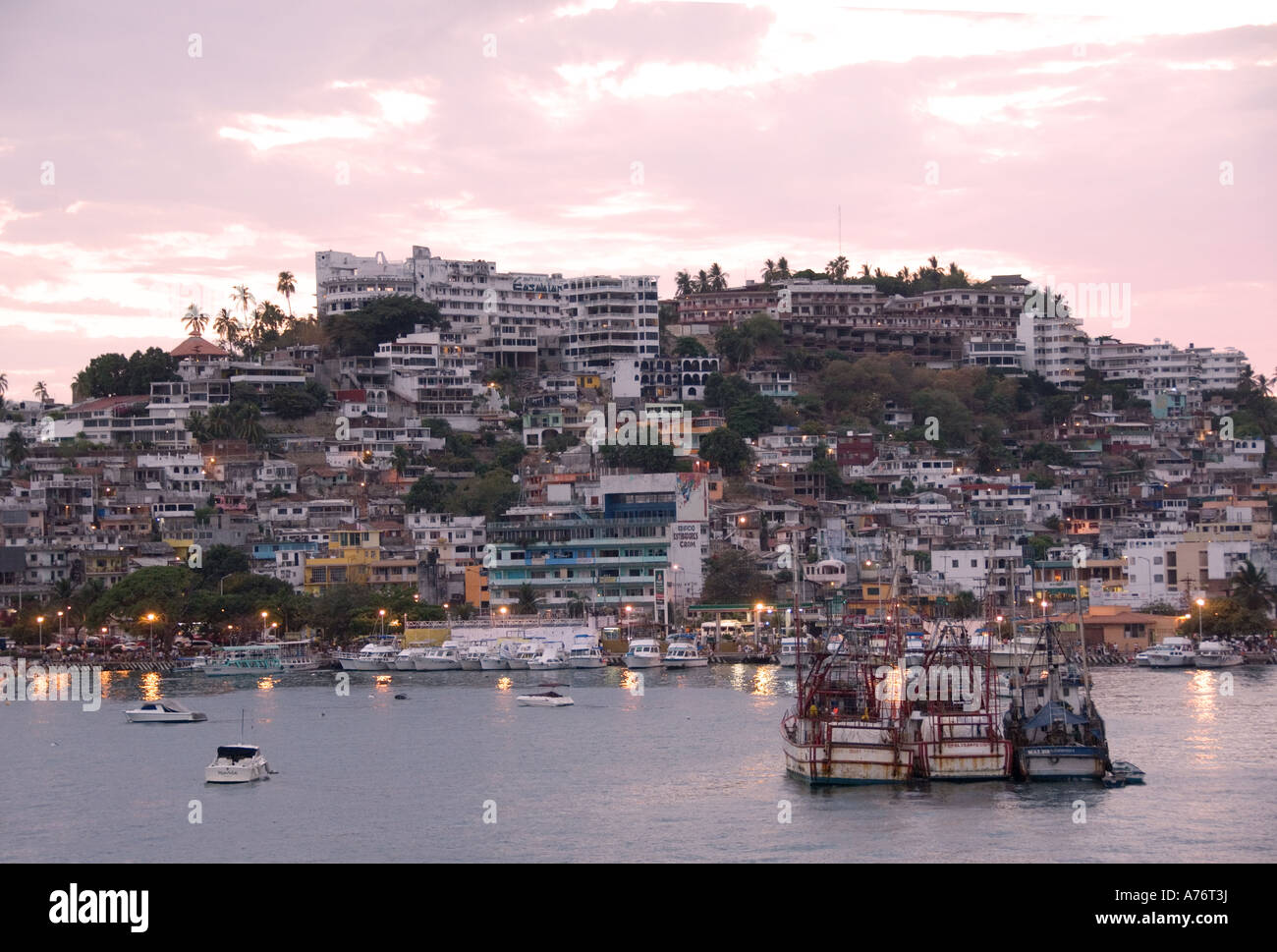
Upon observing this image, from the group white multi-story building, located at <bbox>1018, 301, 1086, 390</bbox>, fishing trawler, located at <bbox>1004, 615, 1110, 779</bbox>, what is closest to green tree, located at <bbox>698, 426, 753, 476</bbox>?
white multi-story building, located at <bbox>1018, 301, 1086, 390</bbox>

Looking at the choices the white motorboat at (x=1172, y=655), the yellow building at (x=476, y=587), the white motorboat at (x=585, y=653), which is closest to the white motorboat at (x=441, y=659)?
the white motorboat at (x=585, y=653)

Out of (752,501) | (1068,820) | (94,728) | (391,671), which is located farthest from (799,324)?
(1068,820)

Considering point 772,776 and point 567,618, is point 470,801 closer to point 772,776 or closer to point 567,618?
point 772,776

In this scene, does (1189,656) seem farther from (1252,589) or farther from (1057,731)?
(1057,731)

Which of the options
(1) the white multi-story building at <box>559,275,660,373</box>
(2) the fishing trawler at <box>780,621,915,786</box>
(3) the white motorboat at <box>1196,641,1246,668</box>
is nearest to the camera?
(2) the fishing trawler at <box>780,621,915,786</box>

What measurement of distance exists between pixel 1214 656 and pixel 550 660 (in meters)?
11.5

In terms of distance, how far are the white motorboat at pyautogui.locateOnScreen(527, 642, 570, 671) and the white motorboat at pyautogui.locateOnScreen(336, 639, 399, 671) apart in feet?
8.39

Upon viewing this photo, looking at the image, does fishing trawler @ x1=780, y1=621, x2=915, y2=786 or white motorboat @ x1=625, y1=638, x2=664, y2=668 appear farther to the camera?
white motorboat @ x1=625, y1=638, x2=664, y2=668

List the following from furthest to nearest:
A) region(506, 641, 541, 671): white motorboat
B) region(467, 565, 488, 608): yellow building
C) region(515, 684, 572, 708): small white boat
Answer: region(467, 565, 488, 608): yellow building, region(506, 641, 541, 671): white motorboat, region(515, 684, 572, 708): small white boat

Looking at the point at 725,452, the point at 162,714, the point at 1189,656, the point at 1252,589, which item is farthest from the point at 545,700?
the point at 725,452

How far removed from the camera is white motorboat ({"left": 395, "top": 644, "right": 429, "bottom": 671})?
32531mm

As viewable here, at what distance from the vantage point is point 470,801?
15492 mm

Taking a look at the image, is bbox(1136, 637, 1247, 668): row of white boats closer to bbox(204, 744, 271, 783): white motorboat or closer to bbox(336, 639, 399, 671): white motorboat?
bbox(336, 639, 399, 671): white motorboat
